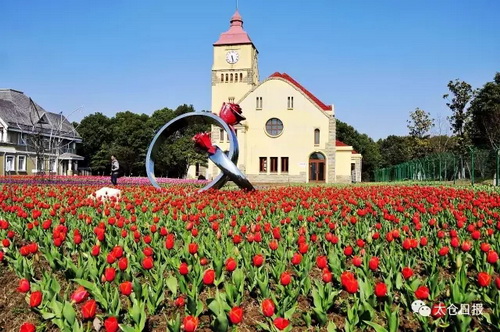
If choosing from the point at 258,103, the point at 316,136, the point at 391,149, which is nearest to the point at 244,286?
the point at 316,136

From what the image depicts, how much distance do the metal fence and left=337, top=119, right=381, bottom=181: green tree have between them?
30.4 m

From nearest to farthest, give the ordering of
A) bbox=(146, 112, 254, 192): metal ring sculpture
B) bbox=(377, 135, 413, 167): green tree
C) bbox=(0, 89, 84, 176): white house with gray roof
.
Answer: bbox=(146, 112, 254, 192): metal ring sculpture → bbox=(0, 89, 84, 176): white house with gray roof → bbox=(377, 135, 413, 167): green tree

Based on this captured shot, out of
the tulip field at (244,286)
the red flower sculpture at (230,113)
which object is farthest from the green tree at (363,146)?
the tulip field at (244,286)

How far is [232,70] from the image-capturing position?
175ft

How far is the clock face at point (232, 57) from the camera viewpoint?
5369cm

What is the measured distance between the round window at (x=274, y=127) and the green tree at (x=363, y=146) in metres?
38.2

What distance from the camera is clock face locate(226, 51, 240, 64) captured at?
176ft

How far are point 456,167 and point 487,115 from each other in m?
20.4

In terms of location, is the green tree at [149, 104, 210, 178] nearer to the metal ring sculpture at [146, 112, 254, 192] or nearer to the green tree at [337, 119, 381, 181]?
the green tree at [337, 119, 381, 181]

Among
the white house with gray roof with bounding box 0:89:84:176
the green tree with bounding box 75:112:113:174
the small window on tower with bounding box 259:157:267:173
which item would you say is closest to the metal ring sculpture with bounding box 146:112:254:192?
the small window on tower with bounding box 259:157:267:173

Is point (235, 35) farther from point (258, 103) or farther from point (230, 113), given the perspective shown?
point (230, 113)

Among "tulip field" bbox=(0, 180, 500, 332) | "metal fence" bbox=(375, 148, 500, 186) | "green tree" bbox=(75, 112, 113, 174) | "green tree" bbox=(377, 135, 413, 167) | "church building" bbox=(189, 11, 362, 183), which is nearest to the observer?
"tulip field" bbox=(0, 180, 500, 332)

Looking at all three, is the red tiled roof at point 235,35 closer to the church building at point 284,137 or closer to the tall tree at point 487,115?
the church building at point 284,137

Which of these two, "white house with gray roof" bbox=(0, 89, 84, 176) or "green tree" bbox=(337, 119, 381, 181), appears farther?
"green tree" bbox=(337, 119, 381, 181)
